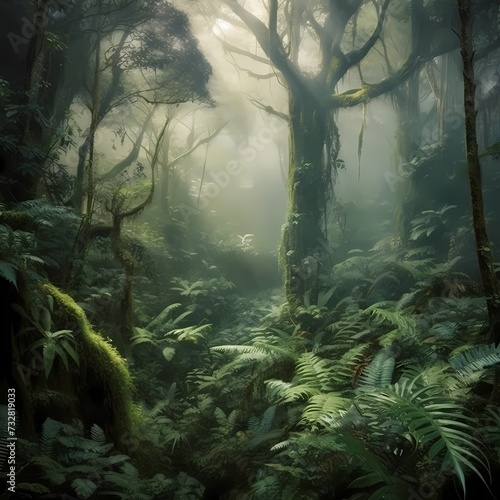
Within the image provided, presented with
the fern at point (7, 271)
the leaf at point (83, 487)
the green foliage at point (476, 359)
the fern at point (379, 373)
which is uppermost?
the fern at point (7, 271)

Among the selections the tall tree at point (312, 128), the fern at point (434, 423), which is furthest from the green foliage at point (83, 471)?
the tall tree at point (312, 128)

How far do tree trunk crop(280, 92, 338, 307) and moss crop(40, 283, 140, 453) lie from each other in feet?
18.1

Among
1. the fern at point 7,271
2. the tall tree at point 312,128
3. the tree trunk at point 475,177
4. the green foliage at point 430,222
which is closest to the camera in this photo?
the fern at point 7,271

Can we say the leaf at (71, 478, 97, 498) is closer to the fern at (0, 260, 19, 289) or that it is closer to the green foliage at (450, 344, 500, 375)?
the fern at (0, 260, 19, 289)

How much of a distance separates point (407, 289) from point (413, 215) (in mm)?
5643

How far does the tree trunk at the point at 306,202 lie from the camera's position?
9.46 meters

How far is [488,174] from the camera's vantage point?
13867 mm

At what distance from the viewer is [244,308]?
11.0m

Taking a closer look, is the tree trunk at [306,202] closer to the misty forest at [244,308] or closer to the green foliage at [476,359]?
the misty forest at [244,308]

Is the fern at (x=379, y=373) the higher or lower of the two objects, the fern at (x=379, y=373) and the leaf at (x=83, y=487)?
the higher

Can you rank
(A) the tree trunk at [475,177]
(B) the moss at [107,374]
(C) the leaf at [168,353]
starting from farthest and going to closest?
1. (C) the leaf at [168,353]
2. (B) the moss at [107,374]
3. (A) the tree trunk at [475,177]

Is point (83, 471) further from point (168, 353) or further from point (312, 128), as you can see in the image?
point (312, 128)

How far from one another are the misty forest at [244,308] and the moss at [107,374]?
3cm

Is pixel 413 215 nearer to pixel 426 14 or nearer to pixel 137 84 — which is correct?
pixel 426 14
